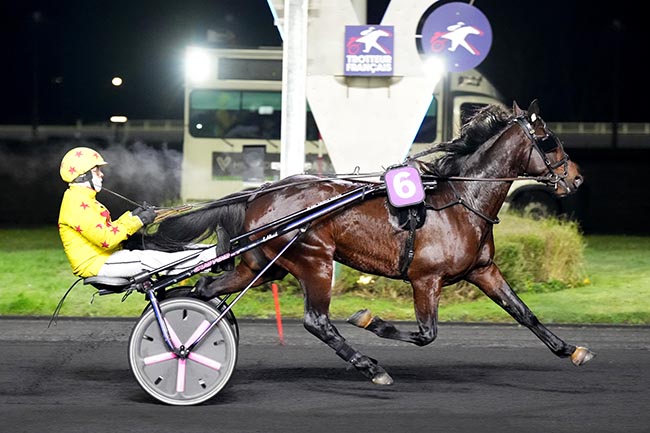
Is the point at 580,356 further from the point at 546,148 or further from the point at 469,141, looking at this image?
the point at 469,141

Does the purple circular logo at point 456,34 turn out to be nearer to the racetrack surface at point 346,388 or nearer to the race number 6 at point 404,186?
the racetrack surface at point 346,388

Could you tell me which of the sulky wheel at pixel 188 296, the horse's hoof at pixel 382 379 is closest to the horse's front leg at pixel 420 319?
the horse's hoof at pixel 382 379

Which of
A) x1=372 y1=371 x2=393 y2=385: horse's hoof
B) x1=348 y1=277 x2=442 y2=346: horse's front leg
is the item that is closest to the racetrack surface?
x1=372 y1=371 x2=393 y2=385: horse's hoof

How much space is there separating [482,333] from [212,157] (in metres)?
9.44

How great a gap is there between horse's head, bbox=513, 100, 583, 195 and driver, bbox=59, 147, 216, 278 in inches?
99.8

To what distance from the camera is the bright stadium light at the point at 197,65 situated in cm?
1889

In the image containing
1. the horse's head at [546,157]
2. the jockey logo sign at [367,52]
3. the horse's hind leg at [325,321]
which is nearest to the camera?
the horse's hind leg at [325,321]

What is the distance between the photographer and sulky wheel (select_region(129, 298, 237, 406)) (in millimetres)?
7305

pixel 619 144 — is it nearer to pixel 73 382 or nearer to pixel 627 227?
pixel 627 227

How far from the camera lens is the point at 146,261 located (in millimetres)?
7520

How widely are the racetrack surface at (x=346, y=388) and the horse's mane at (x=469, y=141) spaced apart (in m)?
1.48

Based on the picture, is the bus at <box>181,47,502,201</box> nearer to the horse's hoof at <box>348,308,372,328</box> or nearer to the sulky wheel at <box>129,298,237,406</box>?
the horse's hoof at <box>348,308,372,328</box>

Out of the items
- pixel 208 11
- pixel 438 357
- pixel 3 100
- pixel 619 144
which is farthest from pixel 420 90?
pixel 3 100

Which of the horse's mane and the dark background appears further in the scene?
the dark background
